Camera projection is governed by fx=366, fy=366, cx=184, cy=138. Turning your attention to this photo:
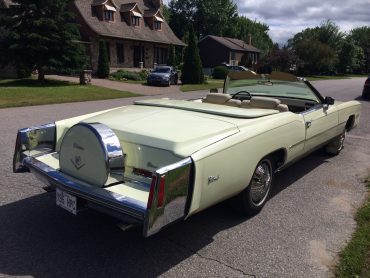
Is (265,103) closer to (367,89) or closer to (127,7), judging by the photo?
(367,89)

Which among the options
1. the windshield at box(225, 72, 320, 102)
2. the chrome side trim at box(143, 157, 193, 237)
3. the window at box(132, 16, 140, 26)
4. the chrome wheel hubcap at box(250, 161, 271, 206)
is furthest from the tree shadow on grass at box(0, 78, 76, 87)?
the chrome side trim at box(143, 157, 193, 237)

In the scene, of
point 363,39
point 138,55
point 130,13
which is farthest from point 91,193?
point 363,39

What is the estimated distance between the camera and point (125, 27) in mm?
34219

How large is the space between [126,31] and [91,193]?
32814mm

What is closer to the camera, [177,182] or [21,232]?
[177,182]

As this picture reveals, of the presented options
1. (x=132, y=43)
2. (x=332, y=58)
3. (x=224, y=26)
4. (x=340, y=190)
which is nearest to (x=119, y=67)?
(x=132, y=43)

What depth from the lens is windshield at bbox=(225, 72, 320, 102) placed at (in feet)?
16.9

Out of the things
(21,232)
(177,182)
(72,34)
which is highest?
(72,34)

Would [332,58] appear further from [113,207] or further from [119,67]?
[113,207]

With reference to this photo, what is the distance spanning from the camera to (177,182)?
2641 mm

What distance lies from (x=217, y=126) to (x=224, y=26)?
6747cm

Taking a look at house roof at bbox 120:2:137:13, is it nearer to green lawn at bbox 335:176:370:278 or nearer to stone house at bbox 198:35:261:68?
stone house at bbox 198:35:261:68

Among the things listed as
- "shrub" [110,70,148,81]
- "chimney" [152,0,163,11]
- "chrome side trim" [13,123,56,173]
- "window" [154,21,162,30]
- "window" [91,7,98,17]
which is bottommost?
"shrub" [110,70,148,81]

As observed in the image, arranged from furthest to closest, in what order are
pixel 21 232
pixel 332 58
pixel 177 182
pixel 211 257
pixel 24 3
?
pixel 332 58 < pixel 24 3 < pixel 21 232 < pixel 211 257 < pixel 177 182
